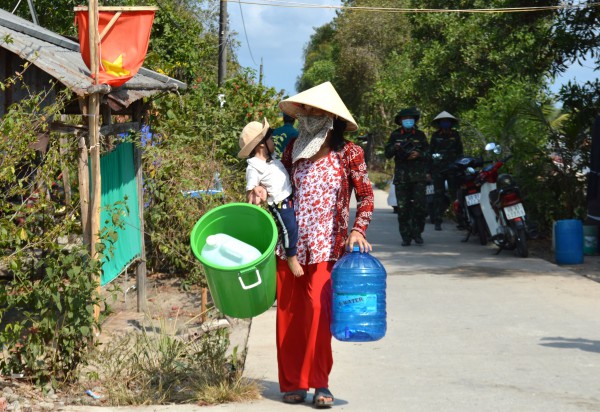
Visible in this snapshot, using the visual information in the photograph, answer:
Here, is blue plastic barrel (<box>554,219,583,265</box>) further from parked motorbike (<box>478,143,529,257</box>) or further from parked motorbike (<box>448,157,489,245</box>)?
parked motorbike (<box>448,157,489,245</box>)

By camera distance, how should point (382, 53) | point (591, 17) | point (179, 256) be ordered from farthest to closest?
point (382, 53)
point (591, 17)
point (179, 256)

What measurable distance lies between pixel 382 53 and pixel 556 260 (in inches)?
1527

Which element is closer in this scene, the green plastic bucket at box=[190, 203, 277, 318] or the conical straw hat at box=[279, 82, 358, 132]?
the green plastic bucket at box=[190, 203, 277, 318]

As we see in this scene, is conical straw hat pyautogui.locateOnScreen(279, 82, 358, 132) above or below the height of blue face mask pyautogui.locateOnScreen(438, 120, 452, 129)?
below

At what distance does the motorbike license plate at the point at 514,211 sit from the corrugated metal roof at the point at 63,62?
17.5ft

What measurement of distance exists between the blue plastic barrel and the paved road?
0.41m

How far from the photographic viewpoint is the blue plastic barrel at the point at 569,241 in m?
12.4

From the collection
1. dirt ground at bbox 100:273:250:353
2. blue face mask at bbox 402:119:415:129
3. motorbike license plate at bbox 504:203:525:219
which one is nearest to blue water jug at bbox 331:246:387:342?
dirt ground at bbox 100:273:250:353

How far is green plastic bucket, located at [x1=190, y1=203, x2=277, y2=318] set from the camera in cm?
594

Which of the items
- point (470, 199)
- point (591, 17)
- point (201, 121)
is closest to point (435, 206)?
point (470, 199)

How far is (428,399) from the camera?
642 cm

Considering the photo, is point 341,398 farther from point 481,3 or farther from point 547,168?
point 481,3

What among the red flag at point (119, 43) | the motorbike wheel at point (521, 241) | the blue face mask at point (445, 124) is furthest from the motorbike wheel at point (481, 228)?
the red flag at point (119, 43)

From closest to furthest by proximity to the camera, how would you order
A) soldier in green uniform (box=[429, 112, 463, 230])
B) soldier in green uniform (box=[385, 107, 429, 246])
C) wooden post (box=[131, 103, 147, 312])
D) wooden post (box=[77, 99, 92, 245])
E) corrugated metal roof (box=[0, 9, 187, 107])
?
corrugated metal roof (box=[0, 9, 187, 107]) → wooden post (box=[77, 99, 92, 245]) → wooden post (box=[131, 103, 147, 312]) → soldier in green uniform (box=[385, 107, 429, 246]) → soldier in green uniform (box=[429, 112, 463, 230])
